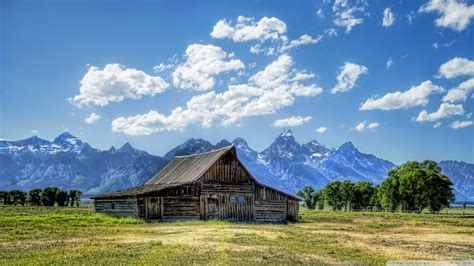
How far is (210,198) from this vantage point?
51.1 meters

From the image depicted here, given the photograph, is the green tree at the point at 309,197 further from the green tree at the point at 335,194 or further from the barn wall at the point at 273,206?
the barn wall at the point at 273,206

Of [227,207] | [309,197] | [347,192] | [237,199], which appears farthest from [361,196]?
[227,207]

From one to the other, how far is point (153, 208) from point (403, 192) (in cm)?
6253

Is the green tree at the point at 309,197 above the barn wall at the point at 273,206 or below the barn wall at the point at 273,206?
below

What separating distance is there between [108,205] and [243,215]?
16979 millimetres

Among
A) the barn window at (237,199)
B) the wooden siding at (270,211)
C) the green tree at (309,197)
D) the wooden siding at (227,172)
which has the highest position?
the wooden siding at (227,172)

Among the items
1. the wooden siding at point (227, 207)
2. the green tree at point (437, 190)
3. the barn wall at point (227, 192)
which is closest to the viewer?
the wooden siding at point (227, 207)

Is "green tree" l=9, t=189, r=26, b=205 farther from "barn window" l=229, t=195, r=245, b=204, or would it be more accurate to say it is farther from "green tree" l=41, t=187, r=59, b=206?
"barn window" l=229, t=195, r=245, b=204

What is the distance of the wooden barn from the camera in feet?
158

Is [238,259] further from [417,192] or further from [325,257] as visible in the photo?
[417,192]

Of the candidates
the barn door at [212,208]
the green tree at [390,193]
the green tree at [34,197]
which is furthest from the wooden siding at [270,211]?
the green tree at [34,197]

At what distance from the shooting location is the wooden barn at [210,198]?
4825 centimetres

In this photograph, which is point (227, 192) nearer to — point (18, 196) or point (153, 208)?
point (153, 208)

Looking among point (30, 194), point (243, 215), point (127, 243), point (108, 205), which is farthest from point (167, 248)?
point (30, 194)
